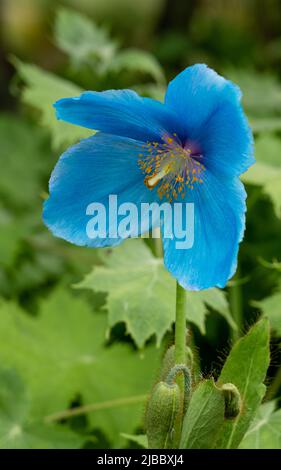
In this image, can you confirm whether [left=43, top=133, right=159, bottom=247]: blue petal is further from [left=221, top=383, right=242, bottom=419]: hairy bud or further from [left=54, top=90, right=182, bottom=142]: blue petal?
[left=221, top=383, right=242, bottom=419]: hairy bud

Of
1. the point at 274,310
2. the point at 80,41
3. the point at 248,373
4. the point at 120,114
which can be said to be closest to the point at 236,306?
the point at 274,310

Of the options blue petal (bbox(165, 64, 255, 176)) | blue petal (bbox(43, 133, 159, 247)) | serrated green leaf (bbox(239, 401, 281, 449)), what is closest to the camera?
blue petal (bbox(165, 64, 255, 176))

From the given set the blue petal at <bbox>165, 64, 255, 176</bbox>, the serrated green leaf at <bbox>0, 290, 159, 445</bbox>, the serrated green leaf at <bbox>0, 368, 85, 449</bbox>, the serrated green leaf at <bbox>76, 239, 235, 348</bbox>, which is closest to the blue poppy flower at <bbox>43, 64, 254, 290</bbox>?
the blue petal at <bbox>165, 64, 255, 176</bbox>

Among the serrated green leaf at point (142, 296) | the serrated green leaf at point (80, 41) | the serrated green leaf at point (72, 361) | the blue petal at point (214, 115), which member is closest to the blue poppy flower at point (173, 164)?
the blue petal at point (214, 115)

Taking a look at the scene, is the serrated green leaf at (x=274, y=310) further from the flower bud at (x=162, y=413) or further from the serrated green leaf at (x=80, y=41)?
the serrated green leaf at (x=80, y=41)

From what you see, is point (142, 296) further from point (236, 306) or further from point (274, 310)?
point (236, 306)
